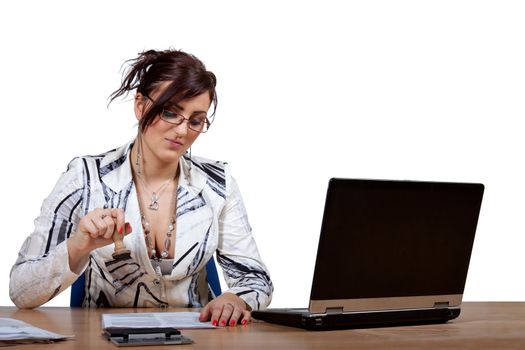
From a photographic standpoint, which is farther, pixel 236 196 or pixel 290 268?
pixel 290 268

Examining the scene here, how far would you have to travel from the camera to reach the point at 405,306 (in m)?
2.29

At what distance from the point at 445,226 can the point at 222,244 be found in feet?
3.45

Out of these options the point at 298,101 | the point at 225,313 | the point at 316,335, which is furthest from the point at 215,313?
the point at 298,101

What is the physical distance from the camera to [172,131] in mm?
2844

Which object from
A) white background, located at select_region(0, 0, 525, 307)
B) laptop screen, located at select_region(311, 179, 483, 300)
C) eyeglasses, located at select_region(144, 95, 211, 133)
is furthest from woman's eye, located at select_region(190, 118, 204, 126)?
white background, located at select_region(0, 0, 525, 307)

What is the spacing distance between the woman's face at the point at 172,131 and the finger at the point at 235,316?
71cm

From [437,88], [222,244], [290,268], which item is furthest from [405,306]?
[437,88]

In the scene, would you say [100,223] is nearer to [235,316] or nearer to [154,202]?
[235,316]

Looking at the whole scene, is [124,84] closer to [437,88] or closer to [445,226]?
[445,226]

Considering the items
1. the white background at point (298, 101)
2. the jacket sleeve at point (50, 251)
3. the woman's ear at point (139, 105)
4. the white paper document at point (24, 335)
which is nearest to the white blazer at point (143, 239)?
the jacket sleeve at point (50, 251)

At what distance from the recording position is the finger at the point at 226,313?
7.52 ft

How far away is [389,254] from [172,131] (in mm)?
957

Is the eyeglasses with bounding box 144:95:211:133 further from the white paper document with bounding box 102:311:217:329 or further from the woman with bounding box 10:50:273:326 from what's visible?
the white paper document with bounding box 102:311:217:329

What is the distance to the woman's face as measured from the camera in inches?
112
